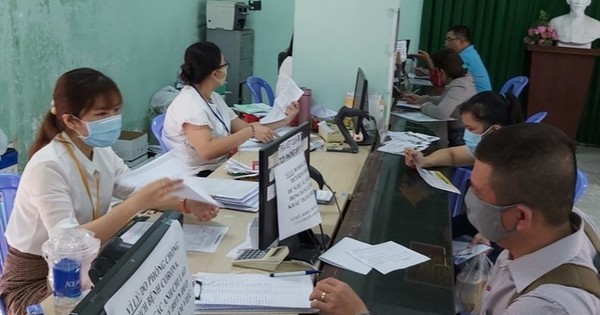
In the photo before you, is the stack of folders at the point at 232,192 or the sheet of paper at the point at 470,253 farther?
the sheet of paper at the point at 470,253

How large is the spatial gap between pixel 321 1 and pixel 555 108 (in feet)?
12.1

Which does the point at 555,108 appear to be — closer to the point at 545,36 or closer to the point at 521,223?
the point at 545,36

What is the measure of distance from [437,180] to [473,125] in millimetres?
369

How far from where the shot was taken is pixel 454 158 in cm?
281

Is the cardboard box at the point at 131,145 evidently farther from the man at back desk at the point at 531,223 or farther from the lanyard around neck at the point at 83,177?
the man at back desk at the point at 531,223

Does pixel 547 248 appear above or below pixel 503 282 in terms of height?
above

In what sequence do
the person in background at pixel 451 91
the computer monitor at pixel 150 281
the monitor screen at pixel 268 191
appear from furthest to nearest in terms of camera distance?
1. the person in background at pixel 451 91
2. the monitor screen at pixel 268 191
3. the computer monitor at pixel 150 281

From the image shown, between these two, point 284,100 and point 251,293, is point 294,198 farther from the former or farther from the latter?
point 284,100

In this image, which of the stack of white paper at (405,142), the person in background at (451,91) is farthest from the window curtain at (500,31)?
the stack of white paper at (405,142)

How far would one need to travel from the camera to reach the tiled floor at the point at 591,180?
4.48 m

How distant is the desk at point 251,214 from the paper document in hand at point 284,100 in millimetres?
463

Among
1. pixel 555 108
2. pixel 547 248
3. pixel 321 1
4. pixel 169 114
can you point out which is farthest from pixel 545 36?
pixel 547 248

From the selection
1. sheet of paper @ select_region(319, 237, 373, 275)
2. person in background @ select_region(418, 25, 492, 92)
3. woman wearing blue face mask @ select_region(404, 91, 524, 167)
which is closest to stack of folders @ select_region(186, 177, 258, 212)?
sheet of paper @ select_region(319, 237, 373, 275)

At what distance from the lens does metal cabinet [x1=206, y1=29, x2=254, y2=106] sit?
19.5ft
